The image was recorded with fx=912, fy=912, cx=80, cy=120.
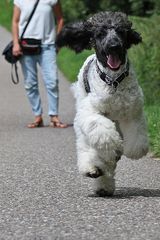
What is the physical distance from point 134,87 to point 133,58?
996cm

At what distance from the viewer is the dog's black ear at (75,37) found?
8414 mm

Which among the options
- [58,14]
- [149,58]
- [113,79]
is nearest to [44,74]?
[58,14]

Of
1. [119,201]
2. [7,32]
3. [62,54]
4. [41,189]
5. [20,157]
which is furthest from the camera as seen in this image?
[7,32]

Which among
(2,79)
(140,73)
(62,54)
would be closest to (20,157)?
(140,73)

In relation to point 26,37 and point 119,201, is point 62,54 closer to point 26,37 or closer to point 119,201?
point 26,37

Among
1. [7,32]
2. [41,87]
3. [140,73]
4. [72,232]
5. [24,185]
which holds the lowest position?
[7,32]

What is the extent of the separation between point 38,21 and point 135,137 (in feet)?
21.2

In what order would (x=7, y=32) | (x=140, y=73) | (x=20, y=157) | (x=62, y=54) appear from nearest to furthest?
(x=20, y=157)
(x=140, y=73)
(x=62, y=54)
(x=7, y=32)

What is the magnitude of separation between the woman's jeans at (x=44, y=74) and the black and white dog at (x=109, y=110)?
5934 millimetres

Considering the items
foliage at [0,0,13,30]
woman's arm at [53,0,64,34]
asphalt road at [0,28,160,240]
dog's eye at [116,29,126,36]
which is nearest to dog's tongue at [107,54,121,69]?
dog's eye at [116,29,126,36]

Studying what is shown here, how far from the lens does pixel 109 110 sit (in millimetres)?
7969

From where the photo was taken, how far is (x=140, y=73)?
700 inches

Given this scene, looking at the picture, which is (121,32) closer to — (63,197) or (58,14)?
(63,197)

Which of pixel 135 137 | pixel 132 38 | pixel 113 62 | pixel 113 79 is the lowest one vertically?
pixel 135 137
